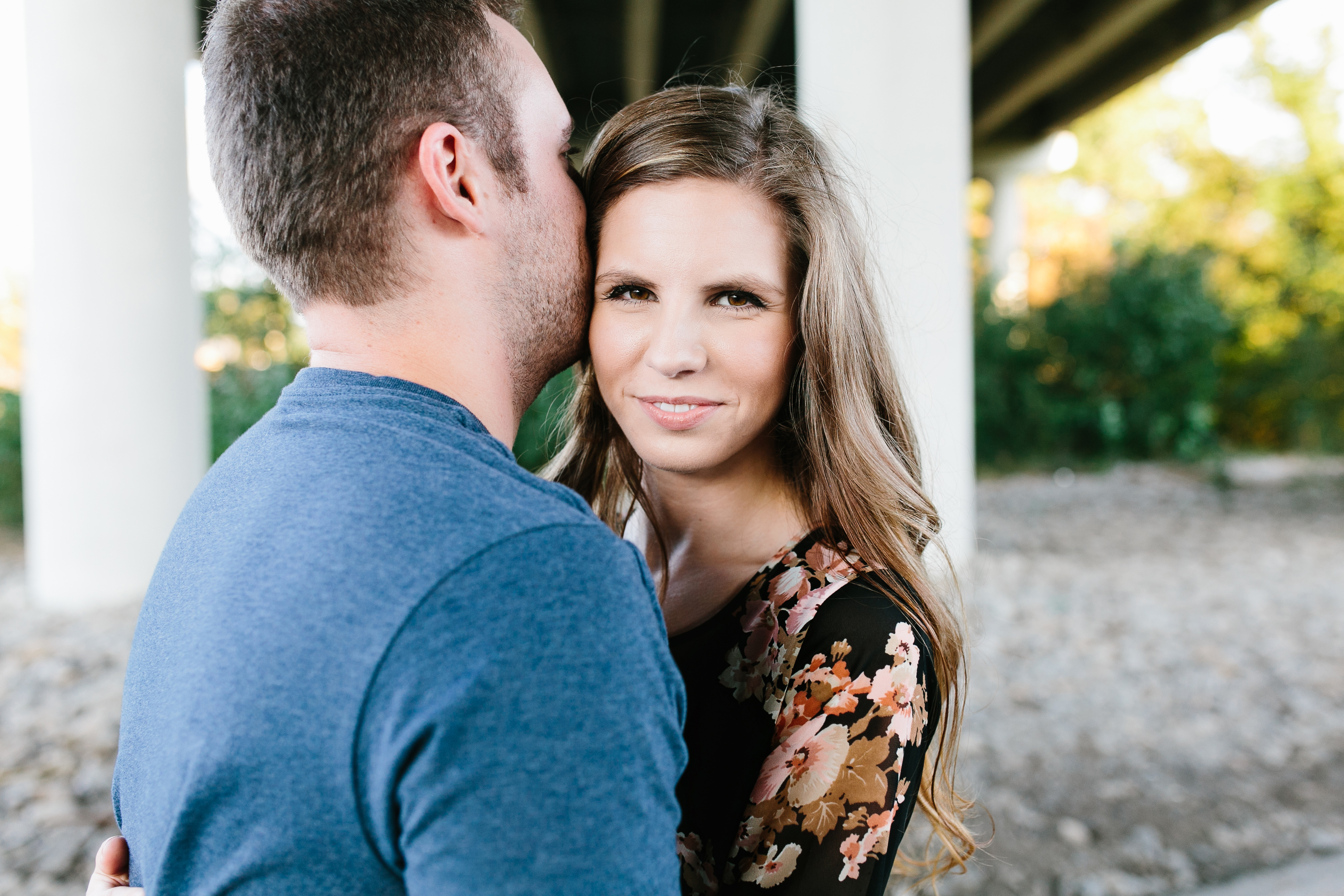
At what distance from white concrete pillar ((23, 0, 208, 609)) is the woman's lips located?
20.6 feet

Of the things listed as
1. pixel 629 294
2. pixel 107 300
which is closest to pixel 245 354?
pixel 107 300

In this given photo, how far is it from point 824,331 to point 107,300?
6.52 m

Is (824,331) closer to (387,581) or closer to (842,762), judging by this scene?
(842,762)

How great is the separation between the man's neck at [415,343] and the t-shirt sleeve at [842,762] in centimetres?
61

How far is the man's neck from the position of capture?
1.27 m

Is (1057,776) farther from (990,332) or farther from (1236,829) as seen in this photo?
(990,332)

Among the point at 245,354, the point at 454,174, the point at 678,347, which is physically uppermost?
the point at 245,354

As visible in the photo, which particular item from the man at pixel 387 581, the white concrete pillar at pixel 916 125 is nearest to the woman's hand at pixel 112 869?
the man at pixel 387 581

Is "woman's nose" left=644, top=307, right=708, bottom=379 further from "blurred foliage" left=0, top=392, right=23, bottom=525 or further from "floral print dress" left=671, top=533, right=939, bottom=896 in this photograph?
"blurred foliage" left=0, top=392, right=23, bottom=525

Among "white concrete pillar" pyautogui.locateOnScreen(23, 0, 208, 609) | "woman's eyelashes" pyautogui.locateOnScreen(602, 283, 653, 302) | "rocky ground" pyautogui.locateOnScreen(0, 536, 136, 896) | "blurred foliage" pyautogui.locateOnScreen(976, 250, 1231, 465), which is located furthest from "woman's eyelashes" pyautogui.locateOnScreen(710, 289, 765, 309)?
"blurred foliage" pyautogui.locateOnScreen(976, 250, 1231, 465)

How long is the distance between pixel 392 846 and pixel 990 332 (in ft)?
41.4

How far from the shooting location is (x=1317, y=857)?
11.8ft

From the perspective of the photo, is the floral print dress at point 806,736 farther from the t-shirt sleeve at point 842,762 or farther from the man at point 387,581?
the man at point 387,581

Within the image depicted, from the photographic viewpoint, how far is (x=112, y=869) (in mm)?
1287
